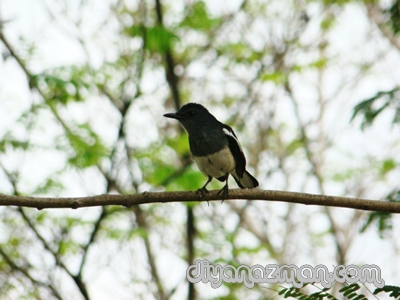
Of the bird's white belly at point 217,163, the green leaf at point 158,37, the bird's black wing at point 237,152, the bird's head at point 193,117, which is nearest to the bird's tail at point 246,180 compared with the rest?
the bird's black wing at point 237,152

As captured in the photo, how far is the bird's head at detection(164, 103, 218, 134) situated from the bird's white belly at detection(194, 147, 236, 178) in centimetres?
35

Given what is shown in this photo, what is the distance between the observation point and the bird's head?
5.28 meters

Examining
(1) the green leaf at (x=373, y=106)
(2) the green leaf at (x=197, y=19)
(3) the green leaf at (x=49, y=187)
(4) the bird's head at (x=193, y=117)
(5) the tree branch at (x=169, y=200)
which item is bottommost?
(5) the tree branch at (x=169, y=200)

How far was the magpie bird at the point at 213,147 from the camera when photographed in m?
5.01

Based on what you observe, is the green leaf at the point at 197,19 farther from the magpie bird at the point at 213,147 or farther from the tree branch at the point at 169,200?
the tree branch at the point at 169,200

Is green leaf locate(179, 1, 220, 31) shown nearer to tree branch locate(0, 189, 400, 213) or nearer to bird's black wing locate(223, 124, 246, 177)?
bird's black wing locate(223, 124, 246, 177)

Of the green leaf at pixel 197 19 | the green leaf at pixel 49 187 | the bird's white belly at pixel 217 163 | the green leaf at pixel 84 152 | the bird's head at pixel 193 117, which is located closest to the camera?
the bird's white belly at pixel 217 163

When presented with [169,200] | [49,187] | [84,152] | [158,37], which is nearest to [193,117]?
[158,37]

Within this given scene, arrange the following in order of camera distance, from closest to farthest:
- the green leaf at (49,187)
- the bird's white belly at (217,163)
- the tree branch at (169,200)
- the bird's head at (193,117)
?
the tree branch at (169,200), the bird's white belly at (217,163), the bird's head at (193,117), the green leaf at (49,187)

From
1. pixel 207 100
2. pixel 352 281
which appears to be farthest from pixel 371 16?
pixel 352 281

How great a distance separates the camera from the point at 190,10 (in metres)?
8.00

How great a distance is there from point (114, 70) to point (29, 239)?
9.71 feet

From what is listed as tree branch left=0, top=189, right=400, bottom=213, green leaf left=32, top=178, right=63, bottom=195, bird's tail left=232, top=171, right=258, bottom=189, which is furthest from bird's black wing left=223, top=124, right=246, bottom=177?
green leaf left=32, top=178, right=63, bottom=195

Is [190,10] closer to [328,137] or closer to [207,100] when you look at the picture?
[207,100]
